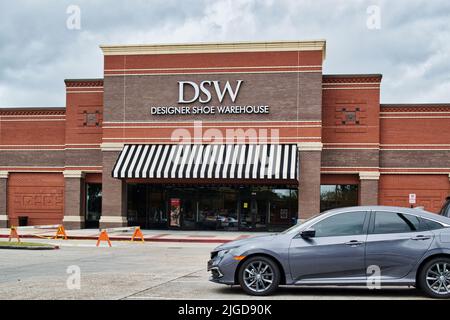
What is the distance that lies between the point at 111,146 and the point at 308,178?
1098 cm

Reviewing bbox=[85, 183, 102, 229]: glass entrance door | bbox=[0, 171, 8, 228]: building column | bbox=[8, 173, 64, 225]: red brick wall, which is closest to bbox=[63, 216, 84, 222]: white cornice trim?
bbox=[85, 183, 102, 229]: glass entrance door

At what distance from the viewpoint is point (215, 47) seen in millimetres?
34344

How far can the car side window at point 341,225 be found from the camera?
35.2ft

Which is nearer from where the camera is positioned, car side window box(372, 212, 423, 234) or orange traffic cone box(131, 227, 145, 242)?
car side window box(372, 212, 423, 234)

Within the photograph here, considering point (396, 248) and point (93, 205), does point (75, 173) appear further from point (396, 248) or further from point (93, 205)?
point (396, 248)

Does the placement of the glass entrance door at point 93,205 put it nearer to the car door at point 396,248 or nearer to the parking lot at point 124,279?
the parking lot at point 124,279

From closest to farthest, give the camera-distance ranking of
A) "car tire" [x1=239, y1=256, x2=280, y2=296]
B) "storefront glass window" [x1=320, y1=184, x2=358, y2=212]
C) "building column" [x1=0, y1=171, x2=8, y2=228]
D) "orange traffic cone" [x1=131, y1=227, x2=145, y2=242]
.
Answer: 1. "car tire" [x1=239, y1=256, x2=280, y2=296]
2. "orange traffic cone" [x1=131, y1=227, x2=145, y2=242]
3. "storefront glass window" [x1=320, y1=184, x2=358, y2=212]
4. "building column" [x1=0, y1=171, x2=8, y2=228]

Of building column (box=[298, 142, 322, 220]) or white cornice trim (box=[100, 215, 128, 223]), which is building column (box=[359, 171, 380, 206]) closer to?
building column (box=[298, 142, 322, 220])

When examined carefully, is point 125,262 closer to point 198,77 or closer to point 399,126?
point 198,77

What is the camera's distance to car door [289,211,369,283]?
10516mm

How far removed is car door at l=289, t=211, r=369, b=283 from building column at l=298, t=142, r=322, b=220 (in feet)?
74.1

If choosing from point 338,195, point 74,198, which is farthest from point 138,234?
point 338,195

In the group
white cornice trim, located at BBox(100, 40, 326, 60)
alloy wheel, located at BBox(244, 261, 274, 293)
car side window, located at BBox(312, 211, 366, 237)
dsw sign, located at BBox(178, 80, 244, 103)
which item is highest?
white cornice trim, located at BBox(100, 40, 326, 60)

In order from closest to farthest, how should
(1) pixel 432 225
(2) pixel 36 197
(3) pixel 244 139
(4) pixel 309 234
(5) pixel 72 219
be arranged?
(4) pixel 309 234 < (1) pixel 432 225 < (3) pixel 244 139 < (5) pixel 72 219 < (2) pixel 36 197
